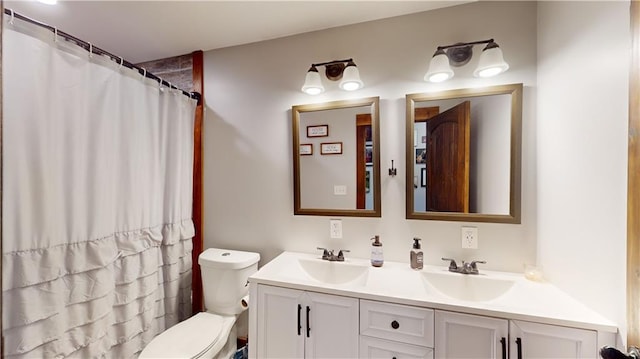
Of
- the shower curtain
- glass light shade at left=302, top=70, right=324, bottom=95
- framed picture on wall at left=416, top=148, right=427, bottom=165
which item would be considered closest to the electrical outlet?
framed picture on wall at left=416, top=148, right=427, bottom=165

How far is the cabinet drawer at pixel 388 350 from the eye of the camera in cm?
127

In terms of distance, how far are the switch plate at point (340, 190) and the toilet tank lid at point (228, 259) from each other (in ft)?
2.34

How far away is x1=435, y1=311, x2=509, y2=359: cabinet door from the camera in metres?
1.17

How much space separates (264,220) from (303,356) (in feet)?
2.99

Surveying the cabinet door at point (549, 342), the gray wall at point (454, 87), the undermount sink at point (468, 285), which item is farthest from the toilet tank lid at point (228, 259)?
the cabinet door at point (549, 342)

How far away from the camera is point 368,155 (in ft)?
5.81

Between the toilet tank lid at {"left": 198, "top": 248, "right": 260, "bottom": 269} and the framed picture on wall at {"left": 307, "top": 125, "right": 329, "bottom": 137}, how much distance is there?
0.93 metres

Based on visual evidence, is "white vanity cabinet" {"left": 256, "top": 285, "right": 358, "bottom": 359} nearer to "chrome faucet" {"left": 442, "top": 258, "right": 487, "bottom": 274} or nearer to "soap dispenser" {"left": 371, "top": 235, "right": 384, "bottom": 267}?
"soap dispenser" {"left": 371, "top": 235, "right": 384, "bottom": 267}

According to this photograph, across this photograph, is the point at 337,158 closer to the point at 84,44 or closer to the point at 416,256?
the point at 416,256

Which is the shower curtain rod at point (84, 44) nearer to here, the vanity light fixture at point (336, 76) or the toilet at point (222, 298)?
the vanity light fixture at point (336, 76)

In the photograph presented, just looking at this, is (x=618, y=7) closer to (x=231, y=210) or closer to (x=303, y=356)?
(x=303, y=356)

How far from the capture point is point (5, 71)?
1.13 m

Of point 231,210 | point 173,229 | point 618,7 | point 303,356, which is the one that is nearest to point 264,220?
point 231,210

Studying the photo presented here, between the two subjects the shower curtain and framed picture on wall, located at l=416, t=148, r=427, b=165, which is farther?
framed picture on wall, located at l=416, t=148, r=427, b=165
